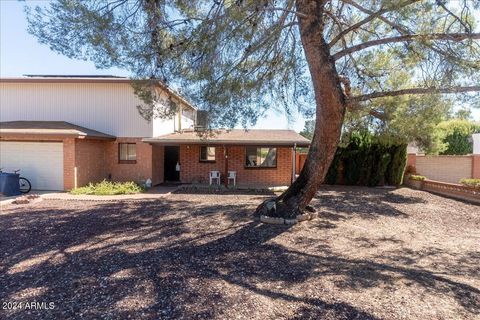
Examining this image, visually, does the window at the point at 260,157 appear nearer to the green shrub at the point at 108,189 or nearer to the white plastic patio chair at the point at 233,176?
the white plastic patio chair at the point at 233,176

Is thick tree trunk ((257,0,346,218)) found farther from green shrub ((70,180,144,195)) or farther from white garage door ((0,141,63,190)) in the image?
white garage door ((0,141,63,190))

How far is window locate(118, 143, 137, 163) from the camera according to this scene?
615 inches

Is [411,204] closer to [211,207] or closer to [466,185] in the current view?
[466,185]

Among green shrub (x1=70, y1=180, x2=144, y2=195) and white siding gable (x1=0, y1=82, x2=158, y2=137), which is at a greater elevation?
white siding gable (x1=0, y1=82, x2=158, y2=137)

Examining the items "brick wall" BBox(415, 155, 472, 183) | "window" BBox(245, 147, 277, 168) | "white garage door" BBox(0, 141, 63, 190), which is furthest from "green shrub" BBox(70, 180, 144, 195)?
"brick wall" BBox(415, 155, 472, 183)

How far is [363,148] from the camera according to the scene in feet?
56.6

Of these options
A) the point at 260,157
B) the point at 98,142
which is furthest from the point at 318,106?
the point at 98,142

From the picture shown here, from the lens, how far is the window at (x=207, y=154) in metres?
17.0

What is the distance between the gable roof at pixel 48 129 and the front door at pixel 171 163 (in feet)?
12.2

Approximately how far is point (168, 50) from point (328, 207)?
22.3 feet

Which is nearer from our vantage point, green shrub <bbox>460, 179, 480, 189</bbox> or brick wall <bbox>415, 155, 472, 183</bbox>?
green shrub <bbox>460, 179, 480, 189</bbox>

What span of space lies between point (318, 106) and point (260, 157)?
883cm

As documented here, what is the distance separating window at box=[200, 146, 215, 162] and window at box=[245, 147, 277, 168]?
1750 millimetres

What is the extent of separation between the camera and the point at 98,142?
15227 mm
